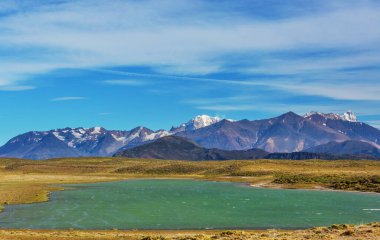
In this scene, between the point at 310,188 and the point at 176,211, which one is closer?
the point at 176,211

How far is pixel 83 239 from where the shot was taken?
47250mm

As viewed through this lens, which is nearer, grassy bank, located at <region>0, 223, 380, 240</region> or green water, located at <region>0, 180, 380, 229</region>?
grassy bank, located at <region>0, 223, 380, 240</region>

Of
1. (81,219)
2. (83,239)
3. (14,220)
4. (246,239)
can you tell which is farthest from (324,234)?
(14,220)

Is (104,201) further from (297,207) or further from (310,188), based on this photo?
(310,188)

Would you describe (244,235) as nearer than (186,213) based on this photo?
Yes

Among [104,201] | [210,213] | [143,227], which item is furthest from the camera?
[104,201]

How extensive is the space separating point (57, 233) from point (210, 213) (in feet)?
95.7

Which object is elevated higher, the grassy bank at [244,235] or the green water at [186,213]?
the grassy bank at [244,235]

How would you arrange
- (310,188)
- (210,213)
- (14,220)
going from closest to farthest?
(14,220)
(210,213)
(310,188)

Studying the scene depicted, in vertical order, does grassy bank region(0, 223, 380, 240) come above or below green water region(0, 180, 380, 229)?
above

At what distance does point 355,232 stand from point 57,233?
97.7 feet

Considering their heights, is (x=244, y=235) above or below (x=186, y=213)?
above

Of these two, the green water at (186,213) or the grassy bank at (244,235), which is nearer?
the grassy bank at (244,235)

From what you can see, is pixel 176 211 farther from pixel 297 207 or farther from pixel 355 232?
pixel 355 232
